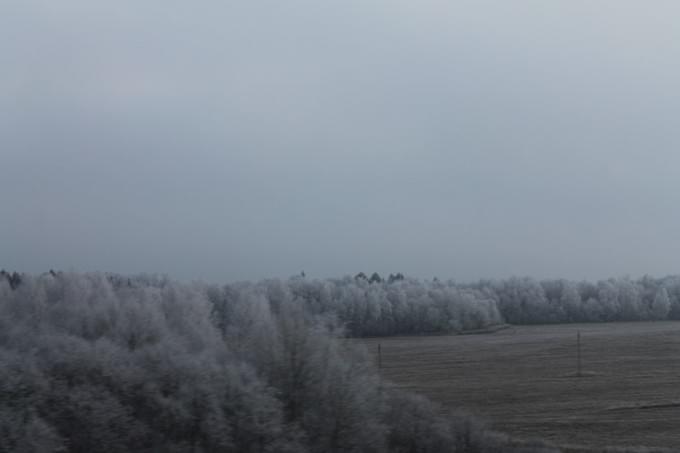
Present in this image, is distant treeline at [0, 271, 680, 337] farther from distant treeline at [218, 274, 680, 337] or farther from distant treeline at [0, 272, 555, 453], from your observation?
distant treeline at [0, 272, 555, 453]

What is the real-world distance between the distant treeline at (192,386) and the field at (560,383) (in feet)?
20.7

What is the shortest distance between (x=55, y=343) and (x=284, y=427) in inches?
160

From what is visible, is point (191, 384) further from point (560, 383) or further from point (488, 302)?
point (488, 302)

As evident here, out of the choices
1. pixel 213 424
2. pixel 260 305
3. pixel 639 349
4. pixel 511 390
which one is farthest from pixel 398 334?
pixel 213 424

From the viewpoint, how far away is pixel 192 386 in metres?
17.4

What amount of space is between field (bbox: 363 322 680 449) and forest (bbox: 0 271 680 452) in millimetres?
5729

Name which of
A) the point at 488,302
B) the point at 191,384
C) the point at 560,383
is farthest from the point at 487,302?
the point at 191,384

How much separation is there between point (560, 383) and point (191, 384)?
26.7 m

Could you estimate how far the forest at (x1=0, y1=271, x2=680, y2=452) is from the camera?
15773 millimetres

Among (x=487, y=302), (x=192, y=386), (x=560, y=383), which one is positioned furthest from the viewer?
(x=487, y=302)

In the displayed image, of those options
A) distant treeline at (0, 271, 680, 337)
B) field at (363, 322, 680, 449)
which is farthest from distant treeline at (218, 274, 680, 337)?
field at (363, 322, 680, 449)

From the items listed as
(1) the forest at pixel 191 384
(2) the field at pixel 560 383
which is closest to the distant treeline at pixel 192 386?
(1) the forest at pixel 191 384

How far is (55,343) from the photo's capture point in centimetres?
1706

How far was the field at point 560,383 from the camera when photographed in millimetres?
27406
